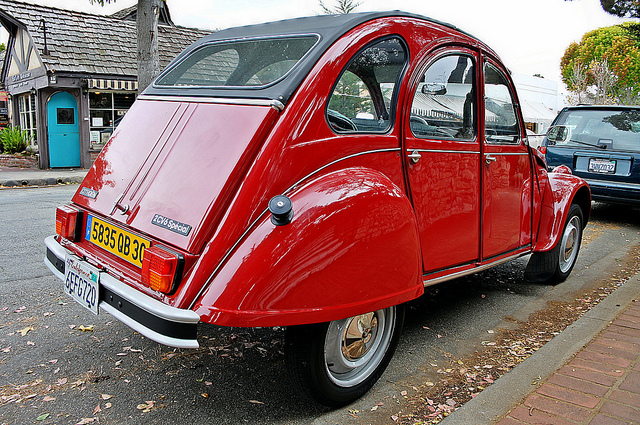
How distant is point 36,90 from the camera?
53.6 feet

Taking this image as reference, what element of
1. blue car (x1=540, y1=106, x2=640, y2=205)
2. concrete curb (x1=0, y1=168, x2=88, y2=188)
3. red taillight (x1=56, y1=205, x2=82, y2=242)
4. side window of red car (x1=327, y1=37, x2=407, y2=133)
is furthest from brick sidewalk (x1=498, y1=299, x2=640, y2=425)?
concrete curb (x1=0, y1=168, x2=88, y2=188)

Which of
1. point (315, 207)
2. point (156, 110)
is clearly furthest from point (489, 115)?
point (156, 110)

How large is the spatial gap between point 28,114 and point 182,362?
703 inches

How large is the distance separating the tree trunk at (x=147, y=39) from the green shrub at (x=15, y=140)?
8.96 m

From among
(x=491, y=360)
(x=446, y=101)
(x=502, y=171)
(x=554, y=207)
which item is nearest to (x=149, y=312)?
(x=491, y=360)

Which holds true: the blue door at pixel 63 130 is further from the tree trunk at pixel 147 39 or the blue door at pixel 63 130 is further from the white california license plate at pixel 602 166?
the white california license plate at pixel 602 166

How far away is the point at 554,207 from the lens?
485cm

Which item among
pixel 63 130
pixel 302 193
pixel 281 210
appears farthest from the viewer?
pixel 63 130

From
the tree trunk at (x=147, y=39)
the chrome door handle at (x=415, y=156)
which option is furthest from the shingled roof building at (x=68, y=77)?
the chrome door handle at (x=415, y=156)

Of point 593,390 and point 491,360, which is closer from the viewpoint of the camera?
point 593,390

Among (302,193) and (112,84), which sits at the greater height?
(112,84)

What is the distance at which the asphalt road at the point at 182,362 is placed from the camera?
111 inches

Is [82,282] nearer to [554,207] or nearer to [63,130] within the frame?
[554,207]

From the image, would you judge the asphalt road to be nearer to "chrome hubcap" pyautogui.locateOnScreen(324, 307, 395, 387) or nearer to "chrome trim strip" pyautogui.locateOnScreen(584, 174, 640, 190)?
"chrome hubcap" pyautogui.locateOnScreen(324, 307, 395, 387)
